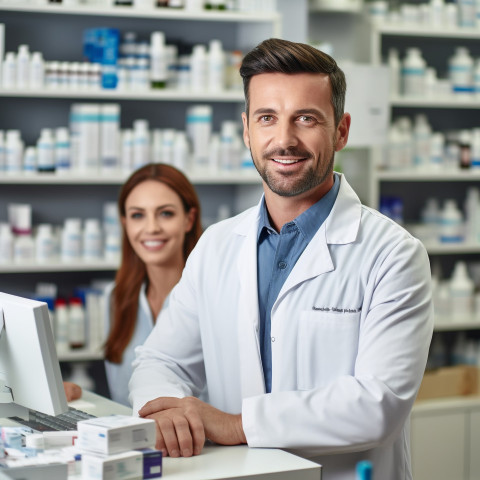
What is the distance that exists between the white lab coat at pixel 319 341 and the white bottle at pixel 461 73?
8.53 feet

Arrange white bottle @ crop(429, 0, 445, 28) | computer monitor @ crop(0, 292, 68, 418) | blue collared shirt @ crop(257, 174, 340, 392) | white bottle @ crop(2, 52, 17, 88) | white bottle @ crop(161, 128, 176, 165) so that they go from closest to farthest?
1. computer monitor @ crop(0, 292, 68, 418)
2. blue collared shirt @ crop(257, 174, 340, 392)
3. white bottle @ crop(2, 52, 17, 88)
4. white bottle @ crop(161, 128, 176, 165)
5. white bottle @ crop(429, 0, 445, 28)

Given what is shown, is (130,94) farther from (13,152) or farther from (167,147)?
(13,152)

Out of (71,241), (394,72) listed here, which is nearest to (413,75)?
(394,72)

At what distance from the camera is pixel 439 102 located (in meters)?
4.30

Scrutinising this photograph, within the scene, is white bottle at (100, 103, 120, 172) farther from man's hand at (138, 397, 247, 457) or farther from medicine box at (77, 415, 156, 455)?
medicine box at (77, 415, 156, 455)

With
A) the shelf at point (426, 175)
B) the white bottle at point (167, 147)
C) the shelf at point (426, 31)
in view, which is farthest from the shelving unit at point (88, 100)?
the shelf at point (426, 175)

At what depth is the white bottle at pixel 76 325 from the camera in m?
3.80

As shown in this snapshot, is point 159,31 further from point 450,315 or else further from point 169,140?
point 450,315

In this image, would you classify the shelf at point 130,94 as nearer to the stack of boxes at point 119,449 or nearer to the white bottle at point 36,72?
the white bottle at point 36,72

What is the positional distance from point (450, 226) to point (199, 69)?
60.9 inches

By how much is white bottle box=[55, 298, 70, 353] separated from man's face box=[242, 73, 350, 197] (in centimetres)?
209

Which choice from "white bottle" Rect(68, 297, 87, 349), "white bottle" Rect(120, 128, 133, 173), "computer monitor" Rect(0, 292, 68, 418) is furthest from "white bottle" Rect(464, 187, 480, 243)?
"computer monitor" Rect(0, 292, 68, 418)

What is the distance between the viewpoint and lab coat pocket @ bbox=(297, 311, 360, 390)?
73.5 inches

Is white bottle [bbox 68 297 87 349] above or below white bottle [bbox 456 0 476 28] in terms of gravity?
below
